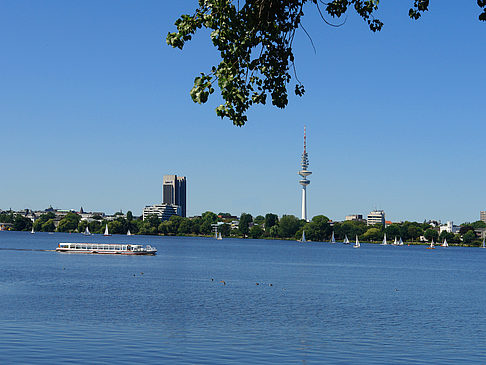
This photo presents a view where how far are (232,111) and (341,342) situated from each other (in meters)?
41.3

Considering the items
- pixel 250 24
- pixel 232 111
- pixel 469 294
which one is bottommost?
pixel 469 294

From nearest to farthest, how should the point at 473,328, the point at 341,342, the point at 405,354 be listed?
the point at 405,354
the point at 341,342
the point at 473,328

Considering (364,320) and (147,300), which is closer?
(364,320)

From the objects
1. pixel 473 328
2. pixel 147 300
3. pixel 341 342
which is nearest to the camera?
pixel 341 342

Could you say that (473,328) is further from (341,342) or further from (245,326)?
(245,326)

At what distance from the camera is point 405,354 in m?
51.6

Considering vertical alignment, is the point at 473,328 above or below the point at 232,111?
below

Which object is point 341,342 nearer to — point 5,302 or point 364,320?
point 364,320

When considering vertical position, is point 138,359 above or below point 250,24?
below

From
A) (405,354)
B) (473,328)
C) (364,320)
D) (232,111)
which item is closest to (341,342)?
(405,354)

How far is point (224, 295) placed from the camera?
306ft

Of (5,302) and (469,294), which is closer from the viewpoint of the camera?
(5,302)

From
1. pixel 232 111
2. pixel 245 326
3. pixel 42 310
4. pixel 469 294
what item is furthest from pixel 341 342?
pixel 469 294

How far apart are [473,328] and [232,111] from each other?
57375mm
